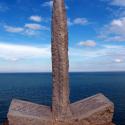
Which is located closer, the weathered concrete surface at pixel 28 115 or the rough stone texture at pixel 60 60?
the rough stone texture at pixel 60 60

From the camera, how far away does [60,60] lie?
51.5 ft

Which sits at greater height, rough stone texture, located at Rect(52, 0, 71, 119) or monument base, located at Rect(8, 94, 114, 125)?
rough stone texture, located at Rect(52, 0, 71, 119)

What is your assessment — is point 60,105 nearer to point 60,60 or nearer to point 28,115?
point 28,115

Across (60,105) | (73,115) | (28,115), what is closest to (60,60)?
(60,105)

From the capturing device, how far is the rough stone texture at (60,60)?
15609mm

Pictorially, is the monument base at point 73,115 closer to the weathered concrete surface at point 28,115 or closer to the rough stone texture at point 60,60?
the weathered concrete surface at point 28,115

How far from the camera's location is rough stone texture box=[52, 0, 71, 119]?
51.2 feet

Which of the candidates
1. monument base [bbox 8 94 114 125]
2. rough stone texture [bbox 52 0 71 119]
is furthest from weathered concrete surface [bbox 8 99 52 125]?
Answer: rough stone texture [bbox 52 0 71 119]

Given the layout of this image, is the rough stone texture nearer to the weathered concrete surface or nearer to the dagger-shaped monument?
the dagger-shaped monument

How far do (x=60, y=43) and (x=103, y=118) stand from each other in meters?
4.63

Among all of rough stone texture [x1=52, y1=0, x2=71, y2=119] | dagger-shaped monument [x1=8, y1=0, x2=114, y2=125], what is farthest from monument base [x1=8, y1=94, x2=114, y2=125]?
rough stone texture [x1=52, y1=0, x2=71, y2=119]

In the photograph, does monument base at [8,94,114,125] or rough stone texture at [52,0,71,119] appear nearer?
rough stone texture at [52,0,71,119]

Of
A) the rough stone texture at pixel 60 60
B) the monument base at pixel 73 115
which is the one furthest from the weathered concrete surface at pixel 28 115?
the rough stone texture at pixel 60 60

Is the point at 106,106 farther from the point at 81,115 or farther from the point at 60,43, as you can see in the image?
the point at 60,43
